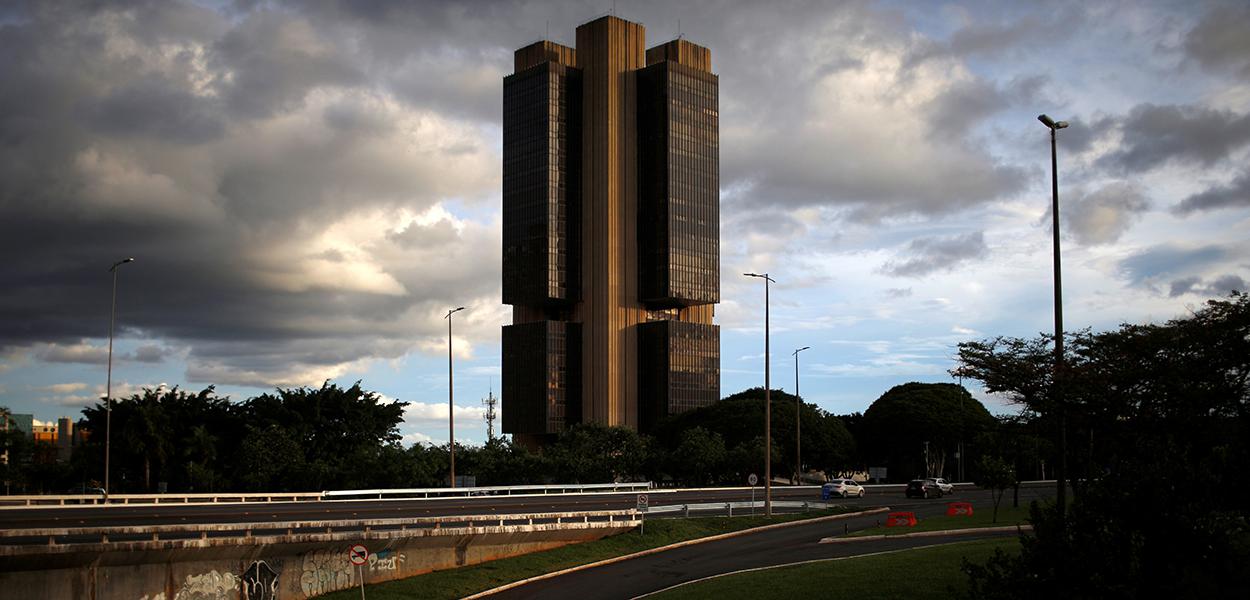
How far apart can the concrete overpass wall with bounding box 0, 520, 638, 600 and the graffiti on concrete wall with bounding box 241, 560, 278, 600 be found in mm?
31

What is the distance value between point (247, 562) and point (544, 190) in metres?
145

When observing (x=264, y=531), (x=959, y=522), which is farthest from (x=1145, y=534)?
(x=959, y=522)

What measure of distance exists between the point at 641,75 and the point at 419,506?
440ft

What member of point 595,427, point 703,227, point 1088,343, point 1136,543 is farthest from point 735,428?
point 1136,543

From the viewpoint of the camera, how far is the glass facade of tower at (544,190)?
176750 mm

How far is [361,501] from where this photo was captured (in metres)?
57.3

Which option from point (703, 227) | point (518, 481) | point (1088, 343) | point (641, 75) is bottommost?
point (518, 481)

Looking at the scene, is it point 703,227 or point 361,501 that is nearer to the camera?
point 361,501

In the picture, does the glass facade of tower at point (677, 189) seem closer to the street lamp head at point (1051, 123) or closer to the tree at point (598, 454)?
the tree at point (598, 454)

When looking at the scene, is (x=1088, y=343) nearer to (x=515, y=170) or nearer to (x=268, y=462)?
(x=268, y=462)

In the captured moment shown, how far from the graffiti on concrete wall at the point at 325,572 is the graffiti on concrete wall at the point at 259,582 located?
1.29 metres

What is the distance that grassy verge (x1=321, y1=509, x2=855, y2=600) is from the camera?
37.2 metres

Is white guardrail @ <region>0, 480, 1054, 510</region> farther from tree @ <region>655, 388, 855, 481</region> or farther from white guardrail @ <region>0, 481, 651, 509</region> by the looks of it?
tree @ <region>655, 388, 855, 481</region>

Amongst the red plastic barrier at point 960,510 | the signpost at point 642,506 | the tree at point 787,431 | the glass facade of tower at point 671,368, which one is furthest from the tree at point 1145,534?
the glass facade of tower at point 671,368
